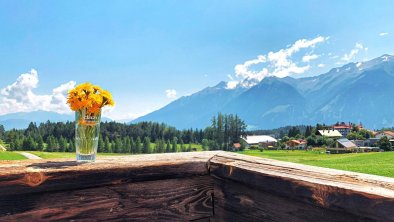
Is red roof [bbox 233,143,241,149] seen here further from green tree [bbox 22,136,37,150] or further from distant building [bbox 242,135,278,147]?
green tree [bbox 22,136,37,150]

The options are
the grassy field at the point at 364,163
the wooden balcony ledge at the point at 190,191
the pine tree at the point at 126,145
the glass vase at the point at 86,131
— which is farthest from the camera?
the pine tree at the point at 126,145

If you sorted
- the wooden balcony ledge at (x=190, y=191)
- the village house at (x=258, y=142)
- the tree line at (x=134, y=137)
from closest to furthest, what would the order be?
the wooden balcony ledge at (x=190, y=191)
the tree line at (x=134, y=137)
the village house at (x=258, y=142)

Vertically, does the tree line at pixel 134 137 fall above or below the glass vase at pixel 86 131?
above

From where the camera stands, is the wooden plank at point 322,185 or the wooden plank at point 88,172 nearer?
the wooden plank at point 322,185

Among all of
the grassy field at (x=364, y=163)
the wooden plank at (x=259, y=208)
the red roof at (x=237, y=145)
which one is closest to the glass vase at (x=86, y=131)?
the wooden plank at (x=259, y=208)

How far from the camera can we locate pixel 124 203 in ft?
5.86

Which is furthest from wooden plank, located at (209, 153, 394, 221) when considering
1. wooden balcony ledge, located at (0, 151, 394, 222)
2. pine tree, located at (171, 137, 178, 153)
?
pine tree, located at (171, 137, 178, 153)

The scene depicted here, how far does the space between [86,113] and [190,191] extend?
2.46 ft

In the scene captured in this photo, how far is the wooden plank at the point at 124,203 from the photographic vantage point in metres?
1.57

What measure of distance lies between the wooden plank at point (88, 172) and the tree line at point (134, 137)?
8521 cm

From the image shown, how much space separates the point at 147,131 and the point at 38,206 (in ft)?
375

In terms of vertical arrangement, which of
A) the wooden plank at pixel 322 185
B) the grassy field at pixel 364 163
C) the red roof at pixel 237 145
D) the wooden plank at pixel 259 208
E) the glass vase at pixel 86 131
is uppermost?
the red roof at pixel 237 145

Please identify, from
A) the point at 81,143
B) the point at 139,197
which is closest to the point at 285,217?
the point at 139,197

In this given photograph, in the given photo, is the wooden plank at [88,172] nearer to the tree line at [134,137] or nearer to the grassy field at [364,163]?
the grassy field at [364,163]
